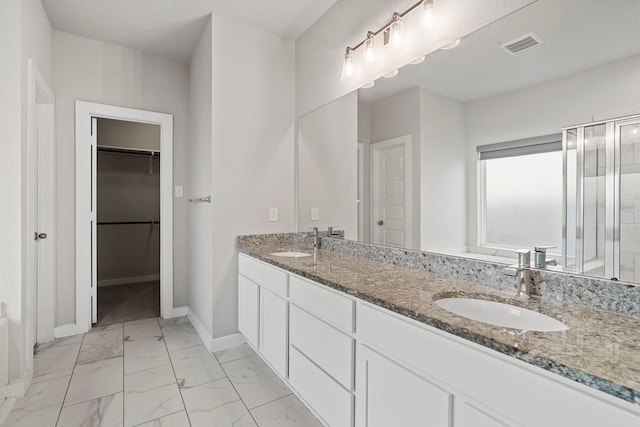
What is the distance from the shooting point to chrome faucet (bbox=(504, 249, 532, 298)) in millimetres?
1220

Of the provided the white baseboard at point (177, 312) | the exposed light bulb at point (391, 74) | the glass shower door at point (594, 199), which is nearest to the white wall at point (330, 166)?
the exposed light bulb at point (391, 74)

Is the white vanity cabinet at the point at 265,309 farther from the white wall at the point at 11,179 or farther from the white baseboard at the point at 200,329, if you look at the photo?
the white wall at the point at 11,179

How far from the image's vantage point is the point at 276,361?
1945mm

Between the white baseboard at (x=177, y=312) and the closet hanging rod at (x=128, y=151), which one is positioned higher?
the closet hanging rod at (x=128, y=151)

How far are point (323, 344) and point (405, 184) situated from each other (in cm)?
98

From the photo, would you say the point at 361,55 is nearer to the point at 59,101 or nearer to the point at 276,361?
the point at 276,361

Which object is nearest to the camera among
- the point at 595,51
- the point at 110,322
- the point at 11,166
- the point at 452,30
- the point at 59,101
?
the point at 595,51

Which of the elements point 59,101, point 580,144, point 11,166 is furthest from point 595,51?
point 59,101

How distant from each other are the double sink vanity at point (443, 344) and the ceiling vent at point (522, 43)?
2.95 ft

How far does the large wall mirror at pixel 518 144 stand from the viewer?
1073 millimetres

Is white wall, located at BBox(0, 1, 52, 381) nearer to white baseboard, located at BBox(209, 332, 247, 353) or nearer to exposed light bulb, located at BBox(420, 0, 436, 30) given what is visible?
white baseboard, located at BBox(209, 332, 247, 353)

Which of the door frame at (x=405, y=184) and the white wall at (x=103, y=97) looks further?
the white wall at (x=103, y=97)

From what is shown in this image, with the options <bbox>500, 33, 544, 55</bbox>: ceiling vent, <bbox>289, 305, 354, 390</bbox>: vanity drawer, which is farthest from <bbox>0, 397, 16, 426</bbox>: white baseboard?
<bbox>500, 33, 544, 55</bbox>: ceiling vent

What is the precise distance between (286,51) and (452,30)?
5.57 ft
